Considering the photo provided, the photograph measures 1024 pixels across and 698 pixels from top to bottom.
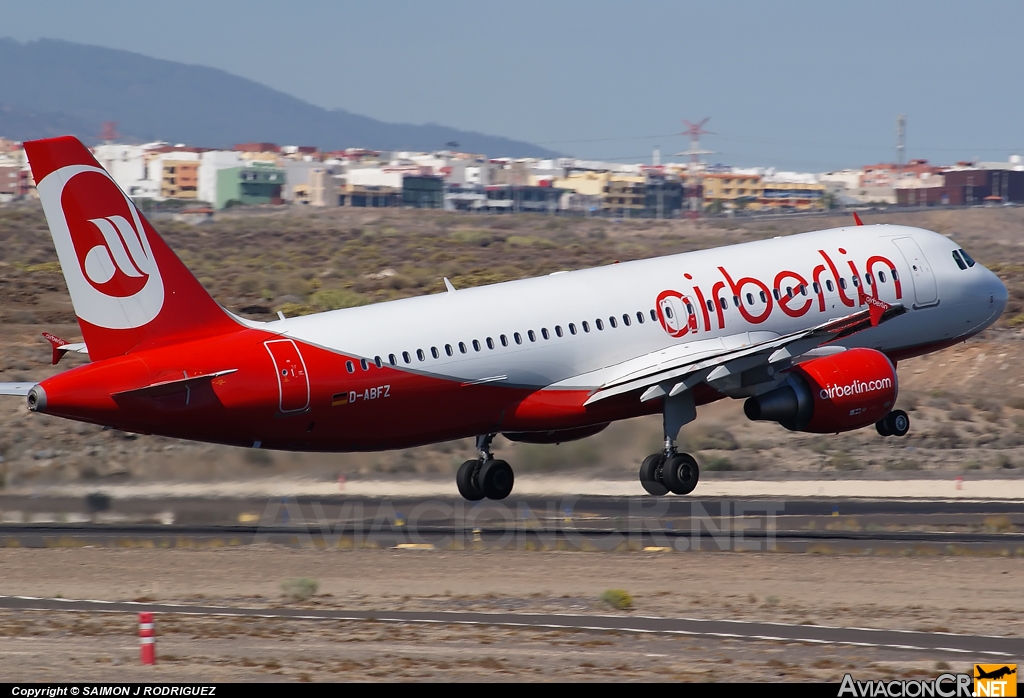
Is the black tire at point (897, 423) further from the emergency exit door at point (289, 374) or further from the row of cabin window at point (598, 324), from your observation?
the emergency exit door at point (289, 374)

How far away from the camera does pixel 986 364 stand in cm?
6494

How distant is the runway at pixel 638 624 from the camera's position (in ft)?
73.9

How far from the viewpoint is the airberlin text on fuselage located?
39531 mm

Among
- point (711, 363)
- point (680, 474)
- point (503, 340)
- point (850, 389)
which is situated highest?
point (503, 340)

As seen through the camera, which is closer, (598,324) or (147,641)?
(147,641)

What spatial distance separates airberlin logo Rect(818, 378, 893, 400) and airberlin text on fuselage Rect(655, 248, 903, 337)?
2.64 metres

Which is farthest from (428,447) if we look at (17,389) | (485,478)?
(17,389)

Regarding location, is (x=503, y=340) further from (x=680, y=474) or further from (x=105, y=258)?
(x=105, y=258)

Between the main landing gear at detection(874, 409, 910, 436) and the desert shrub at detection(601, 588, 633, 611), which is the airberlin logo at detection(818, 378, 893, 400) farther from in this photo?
the desert shrub at detection(601, 588, 633, 611)

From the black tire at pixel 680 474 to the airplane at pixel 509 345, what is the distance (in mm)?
57

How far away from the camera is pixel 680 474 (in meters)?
39.0

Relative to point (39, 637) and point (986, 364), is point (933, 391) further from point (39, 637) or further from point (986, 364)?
point (39, 637)

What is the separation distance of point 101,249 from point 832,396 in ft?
60.1

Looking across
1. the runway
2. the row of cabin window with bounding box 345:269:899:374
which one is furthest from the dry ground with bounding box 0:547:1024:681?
the row of cabin window with bounding box 345:269:899:374
